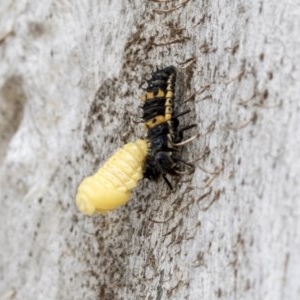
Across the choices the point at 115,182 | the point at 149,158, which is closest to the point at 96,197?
the point at 115,182

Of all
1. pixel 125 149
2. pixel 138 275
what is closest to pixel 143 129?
pixel 125 149

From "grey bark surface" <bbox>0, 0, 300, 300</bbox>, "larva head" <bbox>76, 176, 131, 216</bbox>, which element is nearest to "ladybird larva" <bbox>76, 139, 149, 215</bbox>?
"larva head" <bbox>76, 176, 131, 216</bbox>

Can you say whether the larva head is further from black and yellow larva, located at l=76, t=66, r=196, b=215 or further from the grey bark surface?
the grey bark surface

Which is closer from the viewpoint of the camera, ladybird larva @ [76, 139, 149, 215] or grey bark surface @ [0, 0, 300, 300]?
grey bark surface @ [0, 0, 300, 300]

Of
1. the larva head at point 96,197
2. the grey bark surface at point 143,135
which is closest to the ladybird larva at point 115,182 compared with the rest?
the larva head at point 96,197

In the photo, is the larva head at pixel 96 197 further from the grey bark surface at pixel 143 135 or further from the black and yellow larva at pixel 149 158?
the grey bark surface at pixel 143 135

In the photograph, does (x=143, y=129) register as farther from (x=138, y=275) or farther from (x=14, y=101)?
(x=14, y=101)
